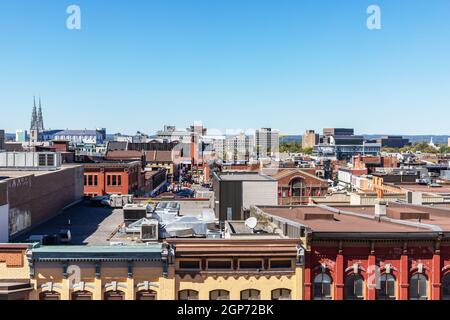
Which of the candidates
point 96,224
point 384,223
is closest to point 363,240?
point 384,223

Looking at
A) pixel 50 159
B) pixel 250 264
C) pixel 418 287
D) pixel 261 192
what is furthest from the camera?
pixel 50 159

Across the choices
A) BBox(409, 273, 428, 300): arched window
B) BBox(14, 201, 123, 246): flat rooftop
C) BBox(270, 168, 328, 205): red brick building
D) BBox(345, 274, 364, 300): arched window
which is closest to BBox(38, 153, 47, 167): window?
BBox(14, 201, 123, 246): flat rooftop

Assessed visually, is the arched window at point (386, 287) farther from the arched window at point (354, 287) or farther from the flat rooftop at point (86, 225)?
the flat rooftop at point (86, 225)

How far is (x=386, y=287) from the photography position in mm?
23984

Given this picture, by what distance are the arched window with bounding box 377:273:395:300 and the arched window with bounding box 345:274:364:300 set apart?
839 mm

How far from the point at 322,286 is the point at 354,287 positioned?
4.93 ft

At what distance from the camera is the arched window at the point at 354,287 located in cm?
2380

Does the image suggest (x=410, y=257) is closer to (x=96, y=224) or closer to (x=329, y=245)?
(x=329, y=245)

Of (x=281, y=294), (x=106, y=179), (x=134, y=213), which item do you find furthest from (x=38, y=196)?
(x=106, y=179)

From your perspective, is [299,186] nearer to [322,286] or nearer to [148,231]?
[148,231]

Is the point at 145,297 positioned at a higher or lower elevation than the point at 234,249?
lower

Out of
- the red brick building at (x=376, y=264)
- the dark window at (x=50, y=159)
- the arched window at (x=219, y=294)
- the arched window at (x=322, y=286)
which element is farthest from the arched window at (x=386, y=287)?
the dark window at (x=50, y=159)

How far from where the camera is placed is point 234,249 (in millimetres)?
23172
